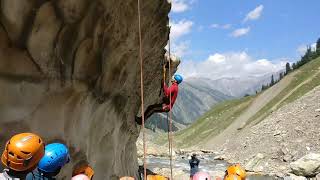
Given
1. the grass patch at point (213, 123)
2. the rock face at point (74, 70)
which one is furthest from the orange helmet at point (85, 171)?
the grass patch at point (213, 123)

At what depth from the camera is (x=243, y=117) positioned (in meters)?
104

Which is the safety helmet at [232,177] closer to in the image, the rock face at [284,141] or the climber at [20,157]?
the climber at [20,157]

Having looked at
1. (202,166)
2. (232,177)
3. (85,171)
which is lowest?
(232,177)

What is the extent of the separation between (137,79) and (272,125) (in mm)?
50183

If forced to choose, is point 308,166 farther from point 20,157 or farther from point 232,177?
point 20,157

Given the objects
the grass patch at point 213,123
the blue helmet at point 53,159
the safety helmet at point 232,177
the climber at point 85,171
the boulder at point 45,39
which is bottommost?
the safety helmet at point 232,177

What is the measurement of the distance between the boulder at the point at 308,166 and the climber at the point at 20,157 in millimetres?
26156

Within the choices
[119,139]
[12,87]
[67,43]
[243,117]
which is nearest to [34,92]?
[12,87]

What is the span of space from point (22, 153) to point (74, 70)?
4273mm

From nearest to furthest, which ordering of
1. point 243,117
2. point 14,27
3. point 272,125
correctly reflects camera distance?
point 14,27, point 272,125, point 243,117

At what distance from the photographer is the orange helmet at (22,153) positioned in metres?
5.23

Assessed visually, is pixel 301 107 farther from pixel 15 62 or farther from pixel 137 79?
pixel 15 62

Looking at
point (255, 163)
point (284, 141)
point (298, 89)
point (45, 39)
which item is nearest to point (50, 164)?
point (45, 39)

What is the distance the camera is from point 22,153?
17.1 ft
